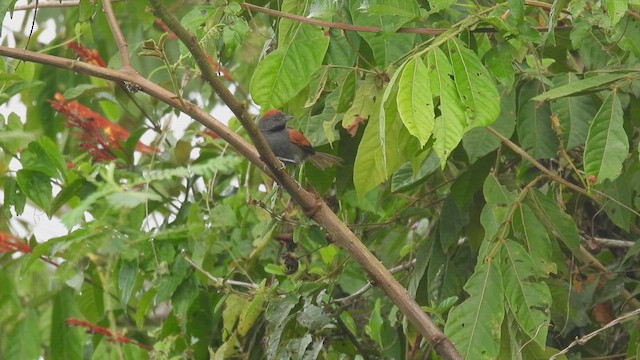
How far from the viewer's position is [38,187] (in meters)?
3.73

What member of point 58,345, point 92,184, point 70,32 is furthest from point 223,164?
point 70,32

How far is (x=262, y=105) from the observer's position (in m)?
2.78

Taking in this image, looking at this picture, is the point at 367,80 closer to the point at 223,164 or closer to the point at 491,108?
the point at 491,108

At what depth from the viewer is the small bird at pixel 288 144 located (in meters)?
3.45

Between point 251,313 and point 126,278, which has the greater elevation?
point 126,278

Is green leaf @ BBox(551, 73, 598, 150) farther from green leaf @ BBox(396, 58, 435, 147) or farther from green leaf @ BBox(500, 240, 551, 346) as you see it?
green leaf @ BBox(396, 58, 435, 147)

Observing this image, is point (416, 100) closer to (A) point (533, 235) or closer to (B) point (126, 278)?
(A) point (533, 235)

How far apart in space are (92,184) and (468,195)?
1.61 meters

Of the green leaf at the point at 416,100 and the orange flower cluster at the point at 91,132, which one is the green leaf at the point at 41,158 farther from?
the green leaf at the point at 416,100

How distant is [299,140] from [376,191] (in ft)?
1.63

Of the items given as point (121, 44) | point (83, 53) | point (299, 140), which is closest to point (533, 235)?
point (299, 140)

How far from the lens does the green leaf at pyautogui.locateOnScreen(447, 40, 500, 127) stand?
2.46 metres

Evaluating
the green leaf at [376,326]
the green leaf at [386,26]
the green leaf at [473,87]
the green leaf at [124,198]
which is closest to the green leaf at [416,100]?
the green leaf at [473,87]

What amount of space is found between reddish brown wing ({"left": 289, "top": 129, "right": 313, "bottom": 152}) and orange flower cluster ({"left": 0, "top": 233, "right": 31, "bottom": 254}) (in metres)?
1.25
